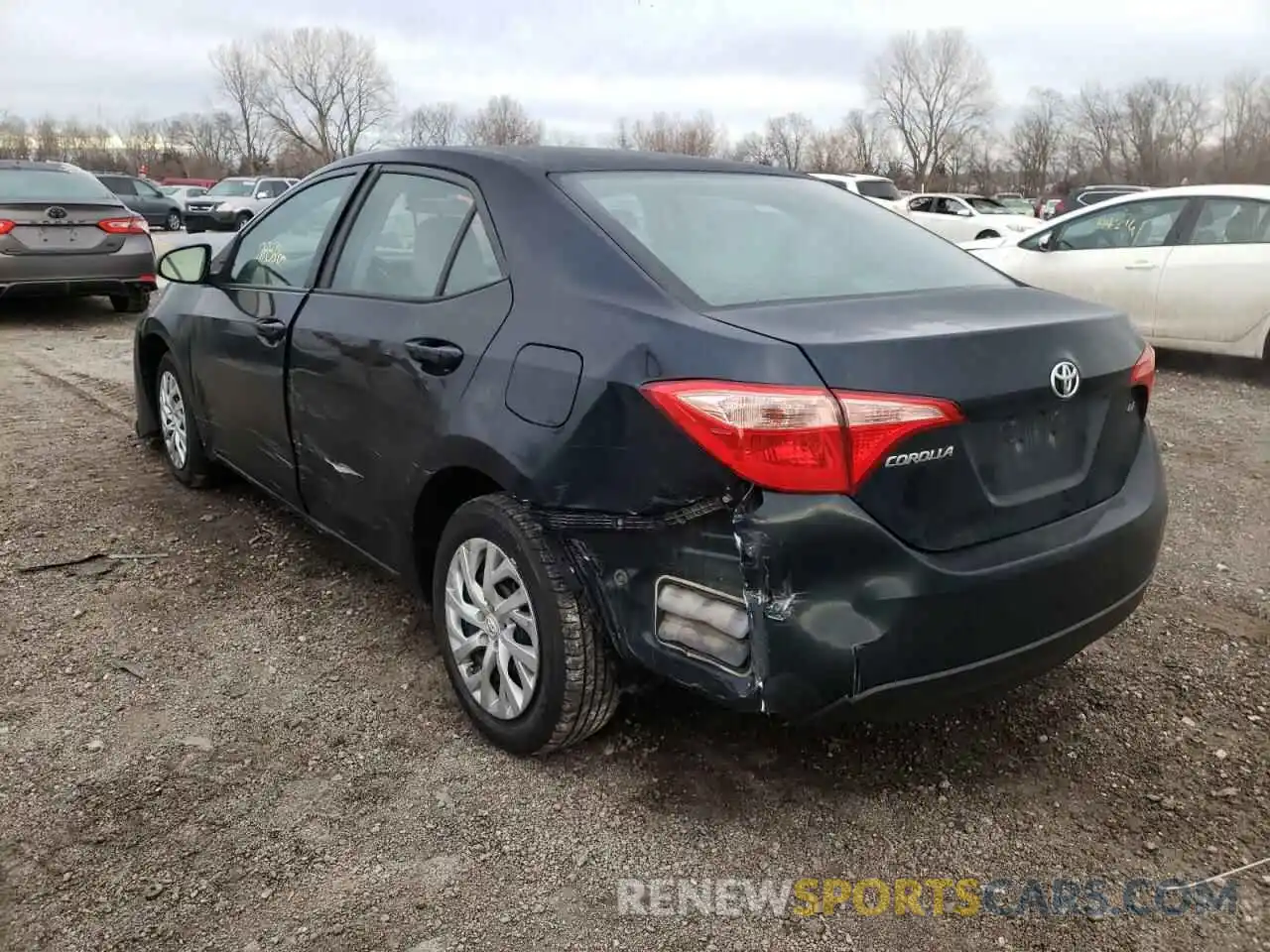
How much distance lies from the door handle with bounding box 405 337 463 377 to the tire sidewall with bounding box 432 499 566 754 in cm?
36

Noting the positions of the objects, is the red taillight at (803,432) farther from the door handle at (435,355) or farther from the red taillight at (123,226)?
the red taillight at (123,226)

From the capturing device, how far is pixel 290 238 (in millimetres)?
3756

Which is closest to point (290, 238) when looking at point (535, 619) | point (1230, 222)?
point (535, 619)

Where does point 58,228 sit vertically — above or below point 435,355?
above

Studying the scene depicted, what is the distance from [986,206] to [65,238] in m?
19.4

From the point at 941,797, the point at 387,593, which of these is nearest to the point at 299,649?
the point at 387,593

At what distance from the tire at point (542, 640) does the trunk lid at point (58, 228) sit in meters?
8.18

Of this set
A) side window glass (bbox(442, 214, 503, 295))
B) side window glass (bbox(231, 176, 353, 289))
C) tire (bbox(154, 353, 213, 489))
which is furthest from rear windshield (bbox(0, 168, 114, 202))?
side window glass (bbox(442, 214, 503, 295))

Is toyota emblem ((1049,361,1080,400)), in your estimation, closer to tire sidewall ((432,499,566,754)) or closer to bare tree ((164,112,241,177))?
tire sidewall ((432,499,566,754))

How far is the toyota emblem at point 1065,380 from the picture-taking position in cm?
227

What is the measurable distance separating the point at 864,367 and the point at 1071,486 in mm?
705

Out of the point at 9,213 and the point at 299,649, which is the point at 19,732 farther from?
the point at 9,213

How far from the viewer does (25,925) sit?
6.92ft

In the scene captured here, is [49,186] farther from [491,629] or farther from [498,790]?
[498,790]
